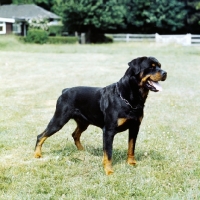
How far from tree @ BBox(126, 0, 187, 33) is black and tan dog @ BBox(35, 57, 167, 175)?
155ft

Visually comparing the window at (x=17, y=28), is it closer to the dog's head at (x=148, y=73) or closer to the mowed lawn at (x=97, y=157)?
the mowed lawn at (x=97, y=157)

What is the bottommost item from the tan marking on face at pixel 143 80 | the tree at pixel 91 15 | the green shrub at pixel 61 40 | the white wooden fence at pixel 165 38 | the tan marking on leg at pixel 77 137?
the tan marking on leg at pixel 77 137

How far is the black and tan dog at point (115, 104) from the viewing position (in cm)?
479

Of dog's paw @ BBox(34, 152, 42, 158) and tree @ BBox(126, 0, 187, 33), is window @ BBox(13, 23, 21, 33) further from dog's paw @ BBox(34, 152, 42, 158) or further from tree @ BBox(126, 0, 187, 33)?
dog's paw @ BBox(34, 152, 42, 158)

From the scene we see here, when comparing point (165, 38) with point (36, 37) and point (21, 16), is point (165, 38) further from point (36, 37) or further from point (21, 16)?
point (21, 16)

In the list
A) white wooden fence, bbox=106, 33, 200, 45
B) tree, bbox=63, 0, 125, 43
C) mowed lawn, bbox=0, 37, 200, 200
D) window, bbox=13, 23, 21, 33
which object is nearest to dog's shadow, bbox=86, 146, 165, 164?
mowed lawn, bbox=0, 37, 200, 200

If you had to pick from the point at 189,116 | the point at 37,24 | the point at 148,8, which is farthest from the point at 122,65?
the point at 148,8

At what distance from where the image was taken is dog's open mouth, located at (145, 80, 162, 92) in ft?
15.6

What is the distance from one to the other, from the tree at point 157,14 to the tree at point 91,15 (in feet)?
13.8

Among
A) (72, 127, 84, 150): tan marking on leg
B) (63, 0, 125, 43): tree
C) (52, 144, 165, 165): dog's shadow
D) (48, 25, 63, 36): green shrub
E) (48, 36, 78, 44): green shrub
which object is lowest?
(52, 144, 165, 165): dog's shadow

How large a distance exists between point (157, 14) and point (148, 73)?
162 feet

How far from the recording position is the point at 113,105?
5.06 m

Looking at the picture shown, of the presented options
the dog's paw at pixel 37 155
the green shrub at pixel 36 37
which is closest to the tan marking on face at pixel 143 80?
the dog's paw at pixel 37 155

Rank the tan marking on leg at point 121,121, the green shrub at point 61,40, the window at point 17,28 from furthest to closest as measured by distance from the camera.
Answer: the window at point 17,28 → the green shrub at point 61,40 → the tan marking on leg at point 121,121
